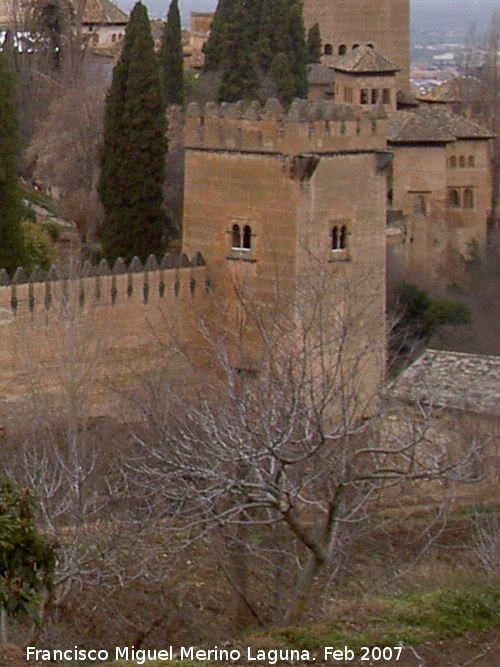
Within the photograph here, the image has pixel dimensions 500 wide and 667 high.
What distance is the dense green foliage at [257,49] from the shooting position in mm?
39781

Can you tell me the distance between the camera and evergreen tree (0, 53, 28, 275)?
2741 centimetres

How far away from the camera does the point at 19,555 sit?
1100cm

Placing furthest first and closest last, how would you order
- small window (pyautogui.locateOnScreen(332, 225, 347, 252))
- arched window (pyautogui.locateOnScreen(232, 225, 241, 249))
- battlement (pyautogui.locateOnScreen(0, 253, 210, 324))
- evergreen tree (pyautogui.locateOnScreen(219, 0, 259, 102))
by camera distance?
evergreen tree (pyautogui.locateOnScreen(219, 0, 259, 102)), arched window (pyautogui.locateOnScreen(232, 225, 241, 249)), small window (pyautogui.locateOnScreen(332, 225, 347, 252)), battlement (pyautogui.locateOnScreen(0, 253, 210, 324))

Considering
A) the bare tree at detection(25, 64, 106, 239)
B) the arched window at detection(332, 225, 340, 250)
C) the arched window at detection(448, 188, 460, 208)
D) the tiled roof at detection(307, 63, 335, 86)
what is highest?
the tiled roof at detection(307, 63, 335, 86)

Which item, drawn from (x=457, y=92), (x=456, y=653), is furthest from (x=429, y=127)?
(x=456, y=653)

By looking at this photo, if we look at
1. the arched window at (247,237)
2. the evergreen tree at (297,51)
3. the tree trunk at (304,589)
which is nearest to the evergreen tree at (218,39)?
the evergreen tree at (297,51)

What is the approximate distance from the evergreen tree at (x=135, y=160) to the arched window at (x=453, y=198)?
12542 mm

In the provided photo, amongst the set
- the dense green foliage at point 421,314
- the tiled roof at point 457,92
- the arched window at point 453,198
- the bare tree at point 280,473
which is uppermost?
the tiled roof at point 457,92

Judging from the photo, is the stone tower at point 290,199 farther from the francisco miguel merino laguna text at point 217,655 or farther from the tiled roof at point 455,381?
the francisco miguel merino laguna text at point 217,655

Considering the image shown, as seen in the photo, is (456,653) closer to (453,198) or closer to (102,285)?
(102,285)

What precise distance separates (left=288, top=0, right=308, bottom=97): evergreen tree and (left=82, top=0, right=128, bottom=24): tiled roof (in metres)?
7.94

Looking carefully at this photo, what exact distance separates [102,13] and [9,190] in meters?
26.8

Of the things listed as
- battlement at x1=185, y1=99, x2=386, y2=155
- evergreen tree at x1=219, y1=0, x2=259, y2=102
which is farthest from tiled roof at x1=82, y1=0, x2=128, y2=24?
battlement at x1=185, y1=99, x2=386, y2=155

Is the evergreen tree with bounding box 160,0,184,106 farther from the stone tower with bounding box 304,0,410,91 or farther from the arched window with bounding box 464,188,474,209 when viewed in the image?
the stone tower with bounding box 304,0,410,91
